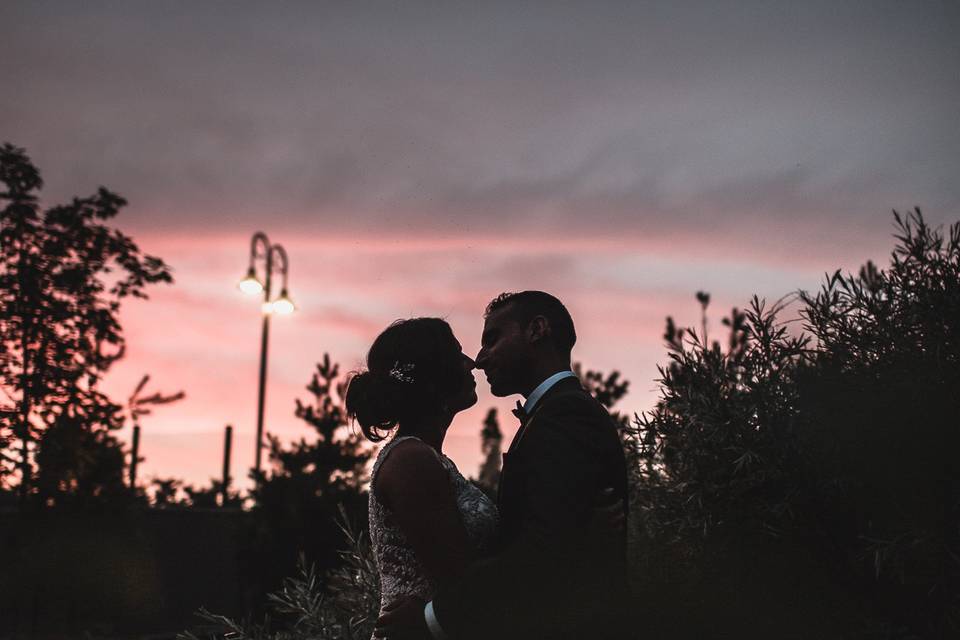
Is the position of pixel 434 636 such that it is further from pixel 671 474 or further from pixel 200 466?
pixel 200 466

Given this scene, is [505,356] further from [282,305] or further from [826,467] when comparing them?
[282,305]

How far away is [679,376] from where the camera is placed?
23.0ft

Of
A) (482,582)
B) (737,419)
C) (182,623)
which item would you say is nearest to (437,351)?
(482,582)

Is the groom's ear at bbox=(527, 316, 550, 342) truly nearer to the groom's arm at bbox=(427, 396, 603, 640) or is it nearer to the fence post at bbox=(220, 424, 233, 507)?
the groom's arm at bbox=(427, 396, 603, 640)

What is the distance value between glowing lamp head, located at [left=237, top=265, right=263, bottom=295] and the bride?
50.4ft

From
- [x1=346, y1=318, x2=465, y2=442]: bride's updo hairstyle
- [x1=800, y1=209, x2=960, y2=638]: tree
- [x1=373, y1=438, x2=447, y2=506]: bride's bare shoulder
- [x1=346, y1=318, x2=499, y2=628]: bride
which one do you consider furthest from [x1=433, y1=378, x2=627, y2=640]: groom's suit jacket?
[x1=800, y1=209, x2=960, y2=638]: tree

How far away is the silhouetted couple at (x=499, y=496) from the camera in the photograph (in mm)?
3758

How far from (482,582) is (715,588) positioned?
10.3 feet

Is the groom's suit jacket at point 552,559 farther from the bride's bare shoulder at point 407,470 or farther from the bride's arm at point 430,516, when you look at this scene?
the bride's bare shoulder at point 407,470

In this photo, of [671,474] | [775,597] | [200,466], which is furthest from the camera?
[200,466]

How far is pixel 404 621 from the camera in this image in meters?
4.07

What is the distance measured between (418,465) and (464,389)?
0.61 m

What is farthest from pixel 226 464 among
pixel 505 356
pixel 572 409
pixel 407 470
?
pixel 572 409

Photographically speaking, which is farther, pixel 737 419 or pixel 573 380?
pixel 737 419
